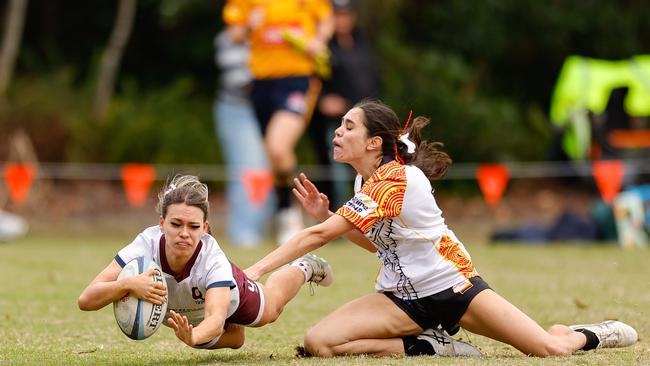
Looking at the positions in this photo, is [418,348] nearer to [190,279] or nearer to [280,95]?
[190,279]

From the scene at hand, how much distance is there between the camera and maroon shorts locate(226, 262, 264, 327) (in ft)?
17.0

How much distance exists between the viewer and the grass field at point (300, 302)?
5297 millimetres

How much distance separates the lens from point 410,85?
58.7ft

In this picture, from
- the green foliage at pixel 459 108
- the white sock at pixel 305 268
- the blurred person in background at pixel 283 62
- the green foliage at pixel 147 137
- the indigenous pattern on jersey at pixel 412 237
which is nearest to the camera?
the indigenous pattern on jersey at pixel 412 237

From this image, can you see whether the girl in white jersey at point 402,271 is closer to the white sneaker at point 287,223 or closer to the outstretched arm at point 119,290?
the outstretched arm at point 119,290

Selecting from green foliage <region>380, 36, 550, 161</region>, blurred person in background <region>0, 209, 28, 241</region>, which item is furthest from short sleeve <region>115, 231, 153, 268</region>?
green foliage <region>380, 36, 550, 161</region>

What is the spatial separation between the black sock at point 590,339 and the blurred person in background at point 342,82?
716 cm

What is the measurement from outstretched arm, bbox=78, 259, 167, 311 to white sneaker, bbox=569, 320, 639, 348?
1.97m

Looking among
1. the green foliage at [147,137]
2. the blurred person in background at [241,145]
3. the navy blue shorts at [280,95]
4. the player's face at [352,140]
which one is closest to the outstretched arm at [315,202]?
the player's face at [352,140]

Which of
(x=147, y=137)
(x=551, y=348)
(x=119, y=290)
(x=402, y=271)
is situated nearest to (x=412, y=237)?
(x=402, y=271)

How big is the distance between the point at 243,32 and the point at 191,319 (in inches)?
269

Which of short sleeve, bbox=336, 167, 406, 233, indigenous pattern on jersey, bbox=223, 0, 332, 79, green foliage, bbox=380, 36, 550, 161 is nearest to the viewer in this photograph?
short sleeve, bbox=336, 167, 406, 233

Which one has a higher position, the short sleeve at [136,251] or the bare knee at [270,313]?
the short sleeve at [136,251]

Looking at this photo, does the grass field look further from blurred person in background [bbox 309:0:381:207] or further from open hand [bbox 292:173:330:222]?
blurred person in background [bbox 309:0:381:207]
